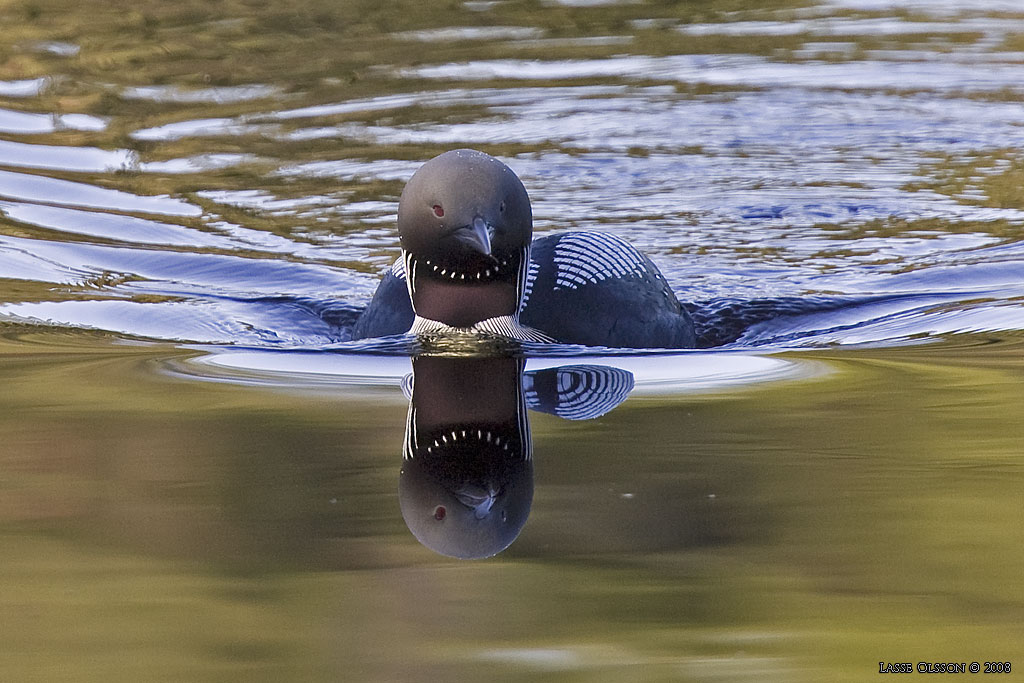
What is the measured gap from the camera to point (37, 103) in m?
10.8

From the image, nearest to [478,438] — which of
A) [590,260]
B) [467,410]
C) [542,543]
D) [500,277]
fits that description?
[467,410]

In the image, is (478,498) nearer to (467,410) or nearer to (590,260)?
(467,410)

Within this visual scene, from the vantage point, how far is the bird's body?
17.7ft

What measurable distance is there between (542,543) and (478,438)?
890mm

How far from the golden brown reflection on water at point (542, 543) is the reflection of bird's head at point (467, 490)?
5 cm

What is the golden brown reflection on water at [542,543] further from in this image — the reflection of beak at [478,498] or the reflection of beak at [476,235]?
the reflection of beak at [476,235]

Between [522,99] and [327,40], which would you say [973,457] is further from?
[327,40]

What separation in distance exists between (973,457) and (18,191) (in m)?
6.28

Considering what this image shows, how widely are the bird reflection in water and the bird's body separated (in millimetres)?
269

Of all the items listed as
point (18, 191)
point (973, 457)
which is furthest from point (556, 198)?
point (973, 457)

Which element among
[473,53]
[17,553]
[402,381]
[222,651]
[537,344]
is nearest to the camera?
[222,651]

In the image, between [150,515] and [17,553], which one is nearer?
[17,553]

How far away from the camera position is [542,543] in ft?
11.4

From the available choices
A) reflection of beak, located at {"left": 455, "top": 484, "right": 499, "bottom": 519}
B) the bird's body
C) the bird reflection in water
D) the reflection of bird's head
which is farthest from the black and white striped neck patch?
reflection of beak, located at {"left": 455, "top": 484, "right": 499, "bottom": 519}
